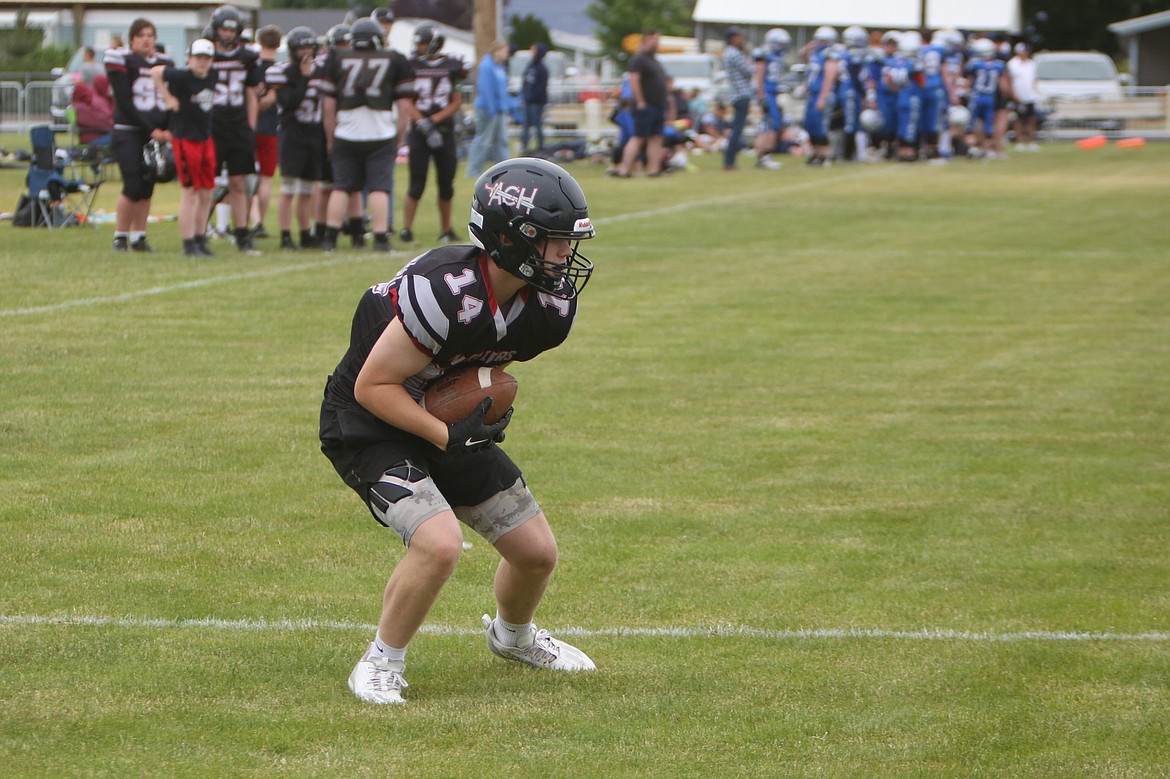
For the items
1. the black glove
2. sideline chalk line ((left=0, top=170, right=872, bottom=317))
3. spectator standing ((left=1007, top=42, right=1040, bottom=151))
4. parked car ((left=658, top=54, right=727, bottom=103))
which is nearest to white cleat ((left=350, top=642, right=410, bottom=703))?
the black glove

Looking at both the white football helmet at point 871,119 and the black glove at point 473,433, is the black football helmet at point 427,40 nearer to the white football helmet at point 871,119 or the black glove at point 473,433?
the black glove at point 473,433

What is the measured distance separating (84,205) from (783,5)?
122 ft

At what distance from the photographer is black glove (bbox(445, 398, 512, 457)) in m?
4.38

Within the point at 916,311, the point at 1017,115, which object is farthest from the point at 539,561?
the point at 1017,115

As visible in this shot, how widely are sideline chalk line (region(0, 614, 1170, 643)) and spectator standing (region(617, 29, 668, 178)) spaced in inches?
747

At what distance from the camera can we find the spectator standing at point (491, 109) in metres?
21.2

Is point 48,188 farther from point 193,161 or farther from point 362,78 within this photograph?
point 362,78

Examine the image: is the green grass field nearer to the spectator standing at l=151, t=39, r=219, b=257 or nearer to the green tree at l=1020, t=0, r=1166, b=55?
the spectator standing at l=151, t=39, r=219, b=257

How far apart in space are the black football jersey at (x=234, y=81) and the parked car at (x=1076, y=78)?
30038 mm

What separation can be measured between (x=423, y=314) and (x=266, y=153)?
37.1 feet

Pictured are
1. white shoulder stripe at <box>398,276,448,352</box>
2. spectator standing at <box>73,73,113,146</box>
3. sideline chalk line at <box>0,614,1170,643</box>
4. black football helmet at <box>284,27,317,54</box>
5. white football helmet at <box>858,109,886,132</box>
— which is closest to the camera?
white shoulder stripe at <box>398,276,448,352</box>

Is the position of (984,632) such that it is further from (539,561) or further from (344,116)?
(344,116)

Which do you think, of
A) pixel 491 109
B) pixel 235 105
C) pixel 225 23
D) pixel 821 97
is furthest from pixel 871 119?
pixel 235 105

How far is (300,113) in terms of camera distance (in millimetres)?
14188
